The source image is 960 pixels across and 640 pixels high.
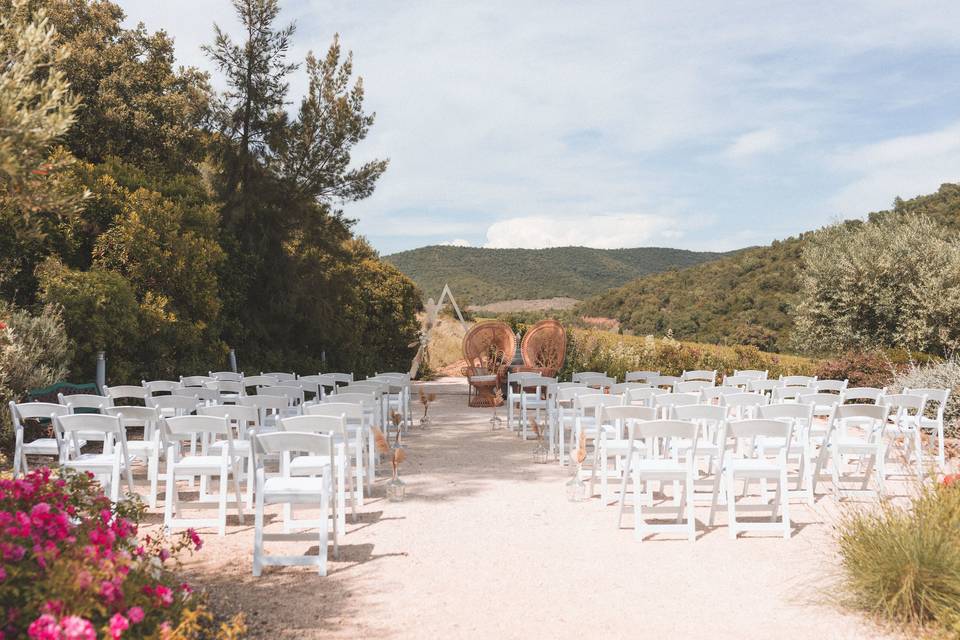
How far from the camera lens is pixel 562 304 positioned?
46.2 m

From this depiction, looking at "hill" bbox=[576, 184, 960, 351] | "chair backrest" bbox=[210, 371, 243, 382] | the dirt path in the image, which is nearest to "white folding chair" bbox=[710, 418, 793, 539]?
the dirt path

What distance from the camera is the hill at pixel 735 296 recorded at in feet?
85.1

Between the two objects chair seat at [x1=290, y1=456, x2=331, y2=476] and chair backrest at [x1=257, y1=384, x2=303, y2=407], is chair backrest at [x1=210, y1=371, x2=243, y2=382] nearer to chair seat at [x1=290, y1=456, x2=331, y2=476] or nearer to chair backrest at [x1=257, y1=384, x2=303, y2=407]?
chair backrest at [x1=257, y1=384, x2=303, y2=407]

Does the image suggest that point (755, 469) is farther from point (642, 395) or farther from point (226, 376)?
point (226, 376)

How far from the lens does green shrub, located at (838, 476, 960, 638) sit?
13.0ft

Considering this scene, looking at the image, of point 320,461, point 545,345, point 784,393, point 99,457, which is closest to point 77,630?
point 320,461

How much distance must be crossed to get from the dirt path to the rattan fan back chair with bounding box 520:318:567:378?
329 inches

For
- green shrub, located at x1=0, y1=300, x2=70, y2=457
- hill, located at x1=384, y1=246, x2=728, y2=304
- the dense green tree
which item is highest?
hill, located at x1=384, y1=246, x2=728, y2=304

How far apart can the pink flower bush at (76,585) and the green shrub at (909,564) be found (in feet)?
10.7

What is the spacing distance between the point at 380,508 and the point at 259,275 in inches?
429

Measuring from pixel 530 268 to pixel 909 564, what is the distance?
161ft

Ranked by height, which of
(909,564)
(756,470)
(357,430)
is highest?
(357,430)

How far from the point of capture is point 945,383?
37.2 ft

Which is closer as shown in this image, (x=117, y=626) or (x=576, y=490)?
(x=117, y=626)
